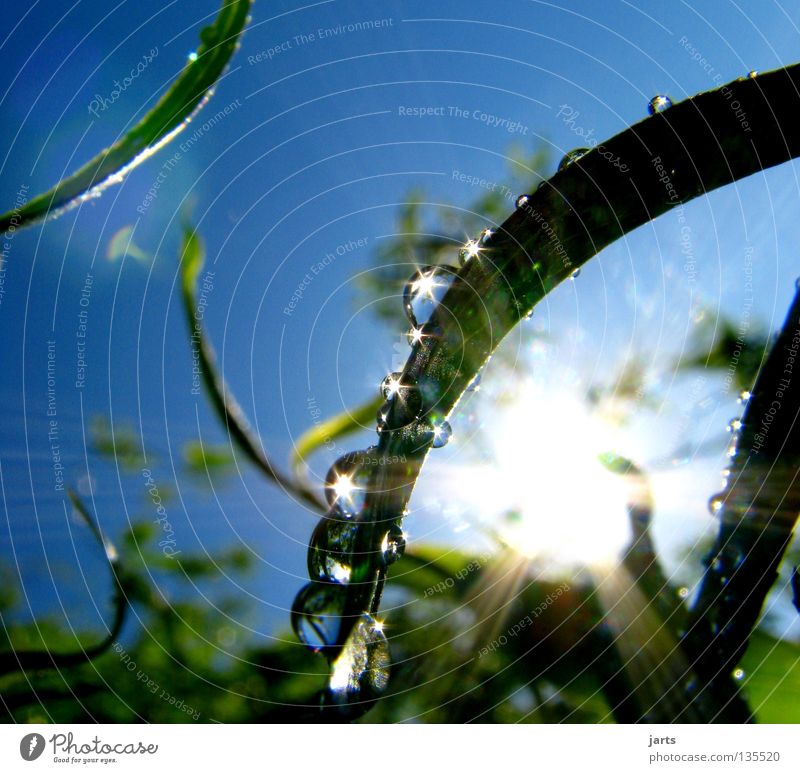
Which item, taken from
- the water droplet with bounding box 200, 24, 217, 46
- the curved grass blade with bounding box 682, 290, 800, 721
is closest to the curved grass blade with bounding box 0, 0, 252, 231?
the water droplet with bounding box 200, 24, 217, 46

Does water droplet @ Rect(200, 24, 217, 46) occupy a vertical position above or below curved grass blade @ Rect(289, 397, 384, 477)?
above

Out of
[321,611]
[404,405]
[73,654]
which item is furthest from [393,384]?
[73,654]

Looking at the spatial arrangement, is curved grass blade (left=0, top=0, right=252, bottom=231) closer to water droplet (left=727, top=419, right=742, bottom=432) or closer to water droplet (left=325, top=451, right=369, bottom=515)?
water droplet (left=325, top=451, right=369, bottom=515)

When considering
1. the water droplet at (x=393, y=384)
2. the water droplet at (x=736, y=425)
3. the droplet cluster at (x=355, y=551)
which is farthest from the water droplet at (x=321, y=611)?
the water droplet at (x=736, y=425)

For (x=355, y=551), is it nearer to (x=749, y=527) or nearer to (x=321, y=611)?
(x=321, y=611)
